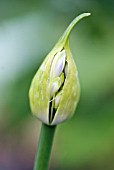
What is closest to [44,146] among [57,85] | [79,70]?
[57,85]

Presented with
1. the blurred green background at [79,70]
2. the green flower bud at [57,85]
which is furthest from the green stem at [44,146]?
the blurred green background at [79,70]

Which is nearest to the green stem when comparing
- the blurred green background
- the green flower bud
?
the green flower bud

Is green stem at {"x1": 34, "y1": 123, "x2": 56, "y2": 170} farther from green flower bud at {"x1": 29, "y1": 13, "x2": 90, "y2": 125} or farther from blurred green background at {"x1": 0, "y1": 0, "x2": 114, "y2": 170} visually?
blurred green background at {"x1": 0, "y1": 0, "x2": 114, "y2": 170}

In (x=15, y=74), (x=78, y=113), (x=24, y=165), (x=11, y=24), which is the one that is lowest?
(x=24, y=165)

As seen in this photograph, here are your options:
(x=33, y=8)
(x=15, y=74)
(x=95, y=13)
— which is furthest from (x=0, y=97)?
(x=95, y=13)

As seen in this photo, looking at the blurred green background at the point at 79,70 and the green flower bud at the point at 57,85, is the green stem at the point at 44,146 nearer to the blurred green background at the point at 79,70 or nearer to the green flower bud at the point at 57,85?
the green flower bud at the point at 57,85

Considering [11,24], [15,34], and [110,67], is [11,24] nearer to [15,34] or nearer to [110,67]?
[15,34]
